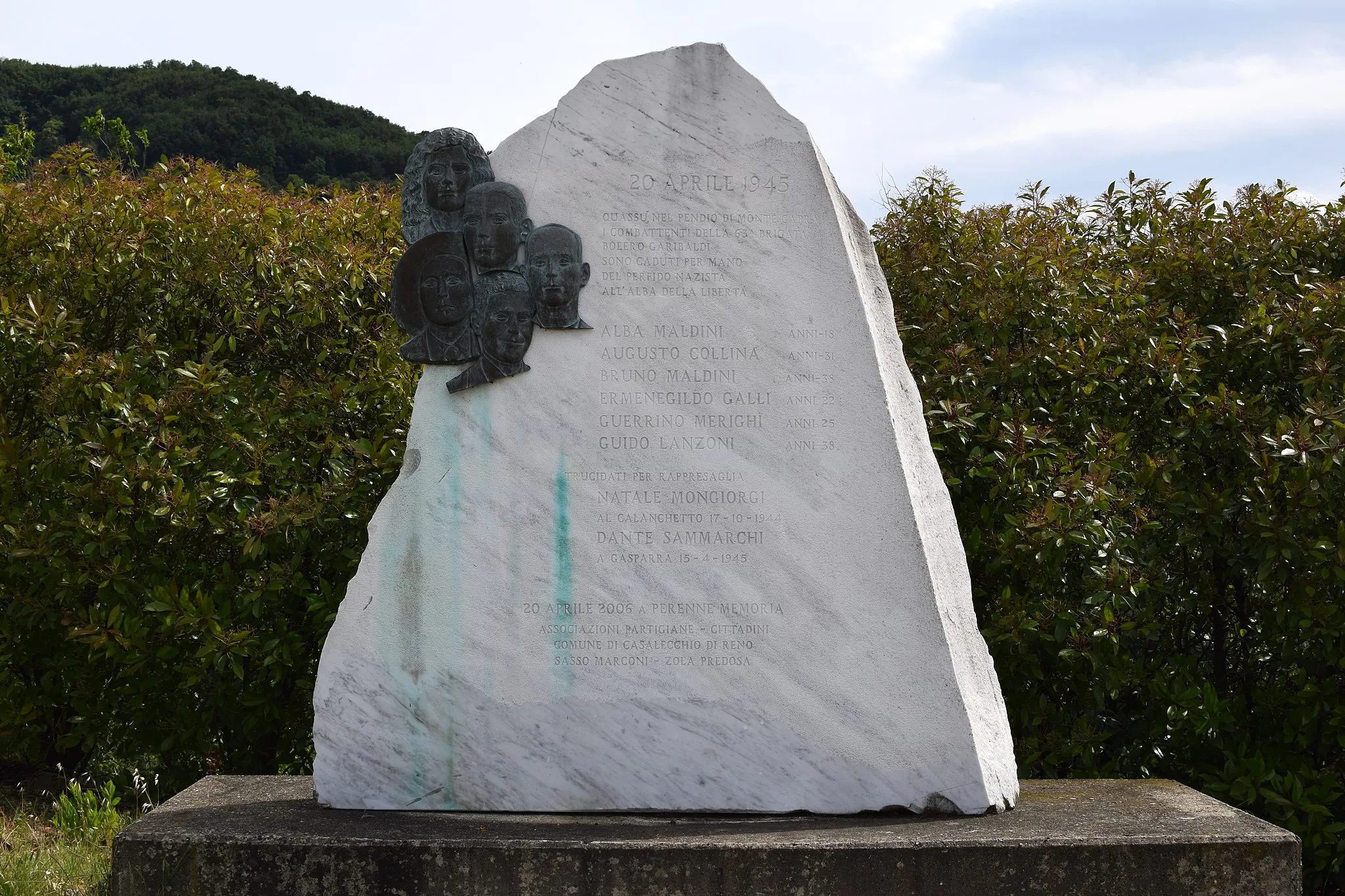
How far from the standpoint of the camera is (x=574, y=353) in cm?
405

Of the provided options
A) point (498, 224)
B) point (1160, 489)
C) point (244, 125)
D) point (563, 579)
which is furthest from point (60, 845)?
point (244, 125)

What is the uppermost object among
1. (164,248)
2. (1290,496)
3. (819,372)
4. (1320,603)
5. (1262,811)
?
(164,248)

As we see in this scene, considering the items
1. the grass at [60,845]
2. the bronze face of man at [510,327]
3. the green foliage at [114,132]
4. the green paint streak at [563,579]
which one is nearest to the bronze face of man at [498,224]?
the bronze face of man at [510,327]

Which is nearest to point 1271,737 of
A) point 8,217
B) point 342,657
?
point 342,657

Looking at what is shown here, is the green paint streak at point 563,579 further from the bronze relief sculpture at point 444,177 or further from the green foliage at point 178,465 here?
the green foliage at point 178,465

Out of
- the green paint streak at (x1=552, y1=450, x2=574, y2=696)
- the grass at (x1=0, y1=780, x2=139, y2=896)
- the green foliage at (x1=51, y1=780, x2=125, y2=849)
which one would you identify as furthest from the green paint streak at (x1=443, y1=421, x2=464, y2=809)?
the green foliage at (x1=51, y1=780, x2=125, y2=849)

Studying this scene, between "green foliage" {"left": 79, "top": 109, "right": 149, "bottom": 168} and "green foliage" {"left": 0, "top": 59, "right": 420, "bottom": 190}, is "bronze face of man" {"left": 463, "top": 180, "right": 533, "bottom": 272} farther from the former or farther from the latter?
"green foliage" {"left": 79, "top": 109, "right": 149, "bottom": 168}

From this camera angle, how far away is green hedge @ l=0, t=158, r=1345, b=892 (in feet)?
17.3

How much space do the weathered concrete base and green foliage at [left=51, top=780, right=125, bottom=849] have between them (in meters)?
1.37

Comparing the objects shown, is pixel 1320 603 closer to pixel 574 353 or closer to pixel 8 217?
pixel 574 353

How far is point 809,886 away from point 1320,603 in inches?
112

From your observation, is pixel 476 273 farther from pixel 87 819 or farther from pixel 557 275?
pixel 87 819

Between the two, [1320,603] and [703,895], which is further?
[1320,603]

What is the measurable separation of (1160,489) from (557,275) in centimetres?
298
